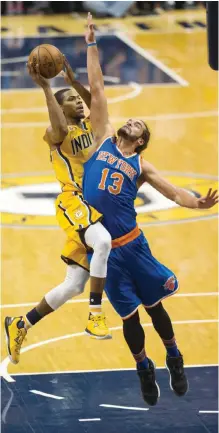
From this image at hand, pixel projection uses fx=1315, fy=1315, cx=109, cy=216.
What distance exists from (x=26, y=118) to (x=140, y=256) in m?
14.2

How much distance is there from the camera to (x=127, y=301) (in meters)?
13.0

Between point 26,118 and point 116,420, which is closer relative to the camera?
point 116,420

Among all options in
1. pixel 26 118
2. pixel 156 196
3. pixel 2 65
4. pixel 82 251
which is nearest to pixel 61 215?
pixel 82 251

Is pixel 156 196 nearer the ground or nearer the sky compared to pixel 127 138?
nearer the ground

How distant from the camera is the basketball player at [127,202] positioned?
12742 millimetres

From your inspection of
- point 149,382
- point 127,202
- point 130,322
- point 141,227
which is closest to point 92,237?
point 127,202

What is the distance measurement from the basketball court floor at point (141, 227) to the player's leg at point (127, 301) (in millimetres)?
1645

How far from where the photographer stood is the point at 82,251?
43.5 ft

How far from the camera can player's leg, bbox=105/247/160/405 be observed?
12.9 meters

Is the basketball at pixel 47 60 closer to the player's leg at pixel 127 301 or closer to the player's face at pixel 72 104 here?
the player's face at pixel 72 104

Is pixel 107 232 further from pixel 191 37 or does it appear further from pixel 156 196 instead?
pixel 191 37

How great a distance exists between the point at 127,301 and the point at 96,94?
80.9 inches

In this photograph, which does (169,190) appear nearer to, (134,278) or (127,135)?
(127,135)

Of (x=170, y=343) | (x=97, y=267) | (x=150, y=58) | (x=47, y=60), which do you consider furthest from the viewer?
(x=150, y=58)
